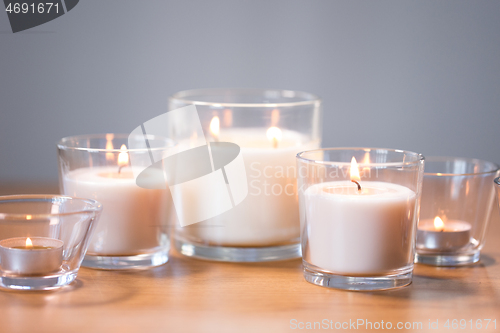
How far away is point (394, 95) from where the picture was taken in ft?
4.17

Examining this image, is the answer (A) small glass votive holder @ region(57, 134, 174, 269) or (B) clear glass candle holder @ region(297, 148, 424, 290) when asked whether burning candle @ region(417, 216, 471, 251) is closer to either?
(B) clear glass candle holder @ region(297, 148, 424, 290)

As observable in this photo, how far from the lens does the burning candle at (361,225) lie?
1.98 feet

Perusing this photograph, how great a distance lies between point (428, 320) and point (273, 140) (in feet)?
0.90

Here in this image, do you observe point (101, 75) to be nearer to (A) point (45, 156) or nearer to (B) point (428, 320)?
(A) point (45, 156)

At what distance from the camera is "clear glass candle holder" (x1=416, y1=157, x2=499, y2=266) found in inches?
27.7

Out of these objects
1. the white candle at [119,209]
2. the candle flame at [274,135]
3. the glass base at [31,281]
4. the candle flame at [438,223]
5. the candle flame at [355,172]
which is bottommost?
the glass base at [31,281]

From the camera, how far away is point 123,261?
690mm

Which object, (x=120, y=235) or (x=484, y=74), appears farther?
(x=484, y=74)

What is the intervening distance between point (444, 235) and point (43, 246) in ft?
1.38

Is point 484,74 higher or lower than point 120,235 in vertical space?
higher

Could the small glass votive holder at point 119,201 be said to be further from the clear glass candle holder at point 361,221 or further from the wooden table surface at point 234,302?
the clear glass candle holder at point 361,221

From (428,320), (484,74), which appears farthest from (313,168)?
(484,74)

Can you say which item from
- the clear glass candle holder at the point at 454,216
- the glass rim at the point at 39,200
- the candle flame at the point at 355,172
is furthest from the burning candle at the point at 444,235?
the glass rim at the point at 39,200

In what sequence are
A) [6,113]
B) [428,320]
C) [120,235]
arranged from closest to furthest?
[428,320] → [120,235] → [6,113]
